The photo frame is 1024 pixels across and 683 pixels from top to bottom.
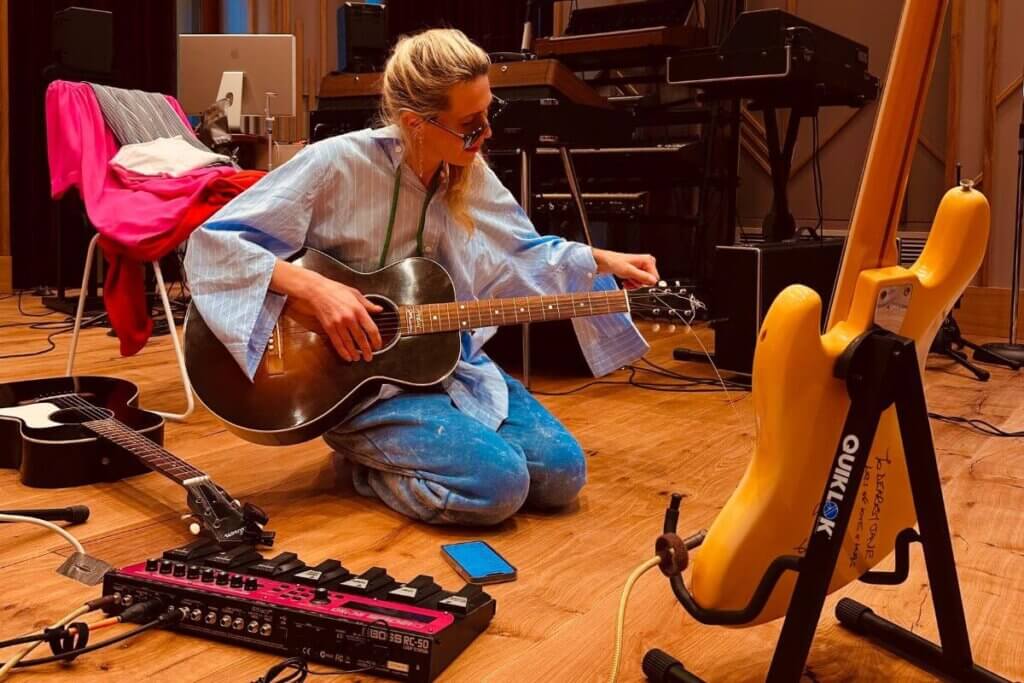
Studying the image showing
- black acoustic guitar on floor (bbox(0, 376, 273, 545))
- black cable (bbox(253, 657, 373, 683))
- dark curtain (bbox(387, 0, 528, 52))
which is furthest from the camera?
dark curtain (bbox(387, 0, 528, 52))

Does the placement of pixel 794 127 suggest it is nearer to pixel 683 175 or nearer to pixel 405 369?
pixel 683 175

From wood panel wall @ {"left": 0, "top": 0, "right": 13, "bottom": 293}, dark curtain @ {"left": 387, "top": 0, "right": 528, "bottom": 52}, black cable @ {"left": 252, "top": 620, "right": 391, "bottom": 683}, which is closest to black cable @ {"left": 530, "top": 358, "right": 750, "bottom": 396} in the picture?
black cable @ {"left": 252, "top": 620, "right": 391, "bottom": 683}

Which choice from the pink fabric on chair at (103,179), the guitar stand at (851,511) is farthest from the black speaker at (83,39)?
the guitar stand at (851,511)

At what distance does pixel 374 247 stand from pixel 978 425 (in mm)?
1636

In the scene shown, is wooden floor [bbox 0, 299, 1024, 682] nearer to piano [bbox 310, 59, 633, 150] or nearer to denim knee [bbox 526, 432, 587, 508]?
denim knee [bbox 526, 432, 587, 508]

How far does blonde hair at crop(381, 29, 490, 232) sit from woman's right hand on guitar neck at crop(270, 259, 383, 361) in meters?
0.36

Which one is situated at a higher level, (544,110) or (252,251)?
(544,110)

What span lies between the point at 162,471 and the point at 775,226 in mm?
2667

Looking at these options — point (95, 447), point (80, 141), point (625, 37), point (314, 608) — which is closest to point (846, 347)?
point (314, 608)

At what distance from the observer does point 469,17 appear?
5945 millimetres

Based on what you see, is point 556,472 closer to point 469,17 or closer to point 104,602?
point 104,602

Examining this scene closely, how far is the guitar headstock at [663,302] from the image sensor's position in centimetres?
178

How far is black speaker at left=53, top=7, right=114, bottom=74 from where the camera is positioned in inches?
147

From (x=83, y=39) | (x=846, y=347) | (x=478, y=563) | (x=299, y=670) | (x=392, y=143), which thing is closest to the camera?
(x=846, y=347)
